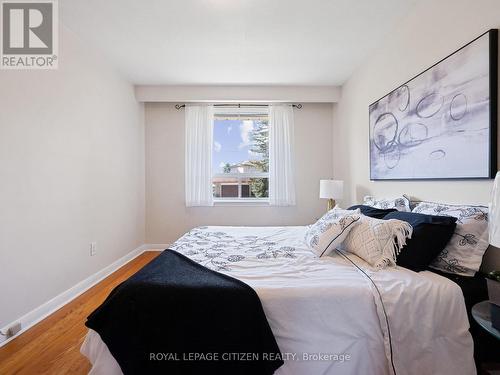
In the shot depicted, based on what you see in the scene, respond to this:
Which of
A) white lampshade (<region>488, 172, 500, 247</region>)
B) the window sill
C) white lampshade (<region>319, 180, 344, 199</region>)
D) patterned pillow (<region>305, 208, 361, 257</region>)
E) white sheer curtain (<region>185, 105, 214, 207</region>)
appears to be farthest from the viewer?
the window sill

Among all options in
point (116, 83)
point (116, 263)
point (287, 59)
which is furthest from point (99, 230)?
point (287, 59)

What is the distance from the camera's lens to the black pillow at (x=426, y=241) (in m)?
1.39

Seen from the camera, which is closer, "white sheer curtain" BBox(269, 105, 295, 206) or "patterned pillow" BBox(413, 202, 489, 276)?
"patterned pillow" BBox(413, 202, 489, 276)

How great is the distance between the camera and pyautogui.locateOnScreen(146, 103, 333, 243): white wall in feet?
12.9

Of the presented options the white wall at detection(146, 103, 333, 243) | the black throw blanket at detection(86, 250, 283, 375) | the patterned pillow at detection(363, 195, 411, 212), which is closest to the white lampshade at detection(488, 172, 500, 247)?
the black throw blanket at detection(86, 250, 283, 375)

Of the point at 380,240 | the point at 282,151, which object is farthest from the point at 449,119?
the point at 282,151

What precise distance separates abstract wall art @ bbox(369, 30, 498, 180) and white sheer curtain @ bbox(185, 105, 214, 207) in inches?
99.2

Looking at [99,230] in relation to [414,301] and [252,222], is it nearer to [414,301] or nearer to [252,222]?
[252,222]

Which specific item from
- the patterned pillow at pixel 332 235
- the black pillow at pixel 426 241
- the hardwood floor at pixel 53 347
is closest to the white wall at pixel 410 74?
the black pillow at pixel 426 241

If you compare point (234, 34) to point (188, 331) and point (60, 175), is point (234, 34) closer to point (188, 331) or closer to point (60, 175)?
point (60, 175)

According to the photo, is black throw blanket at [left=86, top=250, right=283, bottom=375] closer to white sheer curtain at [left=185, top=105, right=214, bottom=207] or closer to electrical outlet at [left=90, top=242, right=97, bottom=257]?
electrical outlet at [left=90, top=242, right=97, bottom=257]

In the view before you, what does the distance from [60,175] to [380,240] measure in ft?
8.96

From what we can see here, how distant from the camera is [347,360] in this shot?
3.76ft

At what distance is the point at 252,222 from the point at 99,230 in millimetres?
2163
